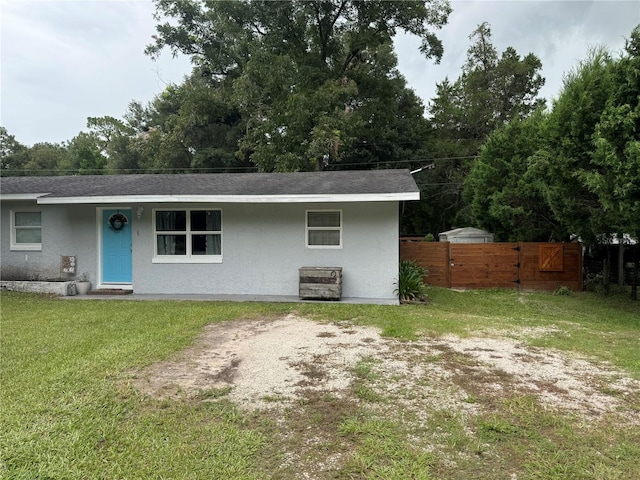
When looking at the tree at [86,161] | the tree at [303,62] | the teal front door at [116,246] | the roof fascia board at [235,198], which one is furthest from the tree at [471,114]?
the tree at [86,161]

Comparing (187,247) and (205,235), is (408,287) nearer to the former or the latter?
(205,235)

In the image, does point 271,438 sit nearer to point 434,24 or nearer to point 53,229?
point 53,229

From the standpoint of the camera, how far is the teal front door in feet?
32.1

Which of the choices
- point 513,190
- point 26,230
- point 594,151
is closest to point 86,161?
point 26,230

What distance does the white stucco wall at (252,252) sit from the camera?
9172 mm

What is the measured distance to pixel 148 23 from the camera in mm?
24812

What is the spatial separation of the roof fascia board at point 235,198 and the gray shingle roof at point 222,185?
0.12 metres

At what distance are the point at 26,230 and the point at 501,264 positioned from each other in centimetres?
1343

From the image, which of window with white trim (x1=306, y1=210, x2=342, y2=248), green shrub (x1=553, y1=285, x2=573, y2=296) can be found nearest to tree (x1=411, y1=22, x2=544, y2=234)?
green shrub (x1=553, y1=285, x2=573, y2=296)

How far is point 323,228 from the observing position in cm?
936

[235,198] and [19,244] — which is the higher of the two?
[235,198]

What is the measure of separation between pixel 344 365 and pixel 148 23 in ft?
90.8

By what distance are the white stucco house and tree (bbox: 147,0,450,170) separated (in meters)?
9.88

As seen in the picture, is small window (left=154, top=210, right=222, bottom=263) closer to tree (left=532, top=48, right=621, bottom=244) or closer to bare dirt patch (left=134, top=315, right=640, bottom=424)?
bare dirt patch (left=134, top=315, right=640, bottom=424)
